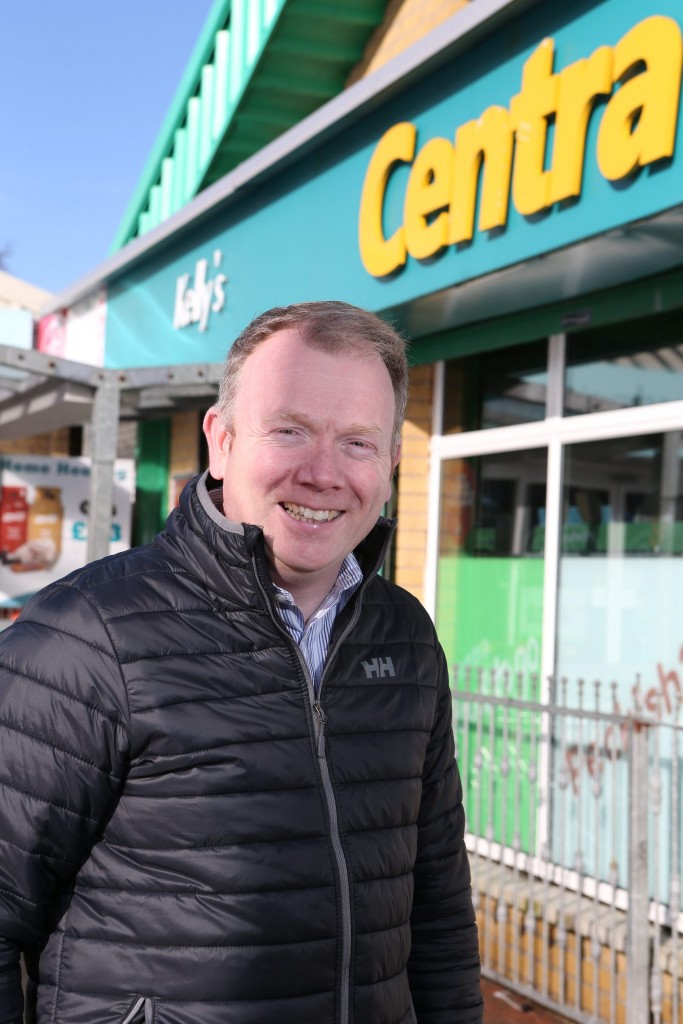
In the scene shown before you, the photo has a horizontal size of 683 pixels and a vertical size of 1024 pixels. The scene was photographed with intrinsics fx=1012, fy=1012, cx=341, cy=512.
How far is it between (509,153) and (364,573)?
3.09 metres

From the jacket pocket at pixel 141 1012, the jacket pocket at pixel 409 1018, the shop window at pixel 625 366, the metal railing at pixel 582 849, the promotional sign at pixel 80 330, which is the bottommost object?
the metal railing at pixel 582 849

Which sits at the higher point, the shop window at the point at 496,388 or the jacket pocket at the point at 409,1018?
the shop window at the point at 496,388

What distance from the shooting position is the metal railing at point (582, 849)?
372cm

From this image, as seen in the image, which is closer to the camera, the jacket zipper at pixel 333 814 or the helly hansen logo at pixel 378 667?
the jacket zipper at pixel 333 814

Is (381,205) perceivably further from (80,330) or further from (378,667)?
(80,330)

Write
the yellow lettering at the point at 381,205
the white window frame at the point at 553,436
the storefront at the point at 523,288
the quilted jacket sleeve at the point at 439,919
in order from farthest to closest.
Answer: the yellow lettering at the point at 381,205 → the white window frame at the point at 553,436 → the storefront at the point at 523,288 → the quilted jacket sleeve at the point at 439,919

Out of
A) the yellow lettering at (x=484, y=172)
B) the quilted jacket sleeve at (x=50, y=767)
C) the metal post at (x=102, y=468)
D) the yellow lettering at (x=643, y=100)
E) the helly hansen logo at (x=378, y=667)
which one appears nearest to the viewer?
the quilted jacket sleeve at (x=50, y=767)

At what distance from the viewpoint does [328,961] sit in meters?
1.37

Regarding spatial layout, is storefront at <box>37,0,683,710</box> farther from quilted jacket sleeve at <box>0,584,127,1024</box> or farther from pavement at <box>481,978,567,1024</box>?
quilted jacket sleeve at <box>0,584,127,1024</box>

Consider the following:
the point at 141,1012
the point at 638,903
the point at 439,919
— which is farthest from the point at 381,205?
the point at 141,1012

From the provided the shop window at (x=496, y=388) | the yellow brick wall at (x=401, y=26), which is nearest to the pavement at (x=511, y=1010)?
the shop window at (x=496, y=388)

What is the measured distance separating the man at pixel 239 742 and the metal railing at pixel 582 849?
8.04 feet

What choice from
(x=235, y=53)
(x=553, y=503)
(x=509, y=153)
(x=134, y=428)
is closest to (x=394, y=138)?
(x=509, y=153)

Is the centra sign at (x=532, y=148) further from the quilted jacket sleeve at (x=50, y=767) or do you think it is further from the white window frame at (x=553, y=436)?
the quilted jacket sleeve at (x=50, y=767)
